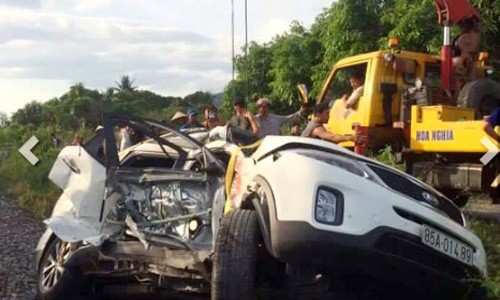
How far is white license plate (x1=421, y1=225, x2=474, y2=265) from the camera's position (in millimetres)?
4500

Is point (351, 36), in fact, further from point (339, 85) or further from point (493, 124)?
point (493, 124)

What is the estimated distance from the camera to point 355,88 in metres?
10.1

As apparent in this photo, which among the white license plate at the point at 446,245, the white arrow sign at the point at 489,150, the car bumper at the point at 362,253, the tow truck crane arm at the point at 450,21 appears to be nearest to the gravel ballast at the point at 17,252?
the car bumper at the point at 362,253

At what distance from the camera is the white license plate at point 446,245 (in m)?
4.50

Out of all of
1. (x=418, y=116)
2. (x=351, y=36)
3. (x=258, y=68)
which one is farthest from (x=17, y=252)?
(x=258, y=68)

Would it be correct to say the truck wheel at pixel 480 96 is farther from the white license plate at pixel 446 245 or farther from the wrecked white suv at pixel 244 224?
the white license plate at pixel 446 245

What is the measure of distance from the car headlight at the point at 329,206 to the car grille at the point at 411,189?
1.59 feet

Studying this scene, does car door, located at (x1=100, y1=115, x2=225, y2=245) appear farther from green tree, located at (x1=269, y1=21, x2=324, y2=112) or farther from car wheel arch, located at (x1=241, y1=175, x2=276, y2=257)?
green tree, located at (x1=269, y1=21, x2=324, y2=112)

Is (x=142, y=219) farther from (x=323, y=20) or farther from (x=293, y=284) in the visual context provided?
(x=323, y=20)

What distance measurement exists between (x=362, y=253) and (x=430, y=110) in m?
5.24

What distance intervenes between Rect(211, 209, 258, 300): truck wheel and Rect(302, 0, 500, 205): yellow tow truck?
4648 mm

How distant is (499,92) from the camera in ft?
31.1

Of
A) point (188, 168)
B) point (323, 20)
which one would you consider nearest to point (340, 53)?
point (323, 20)

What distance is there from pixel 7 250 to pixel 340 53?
29.9 ft
